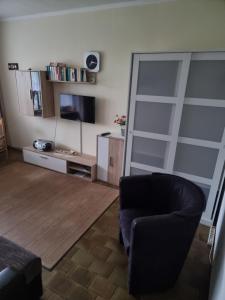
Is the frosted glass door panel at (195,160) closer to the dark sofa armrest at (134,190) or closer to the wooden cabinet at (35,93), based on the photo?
the dark sofa armrest at (134,190)

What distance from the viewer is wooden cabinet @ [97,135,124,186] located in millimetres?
3021

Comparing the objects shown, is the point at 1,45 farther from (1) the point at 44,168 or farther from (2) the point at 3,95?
(1) the point at 44,168

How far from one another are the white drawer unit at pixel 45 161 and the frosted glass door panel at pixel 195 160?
195cm

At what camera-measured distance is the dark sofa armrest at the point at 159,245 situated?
1.29 metres

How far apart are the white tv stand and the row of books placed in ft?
4.26

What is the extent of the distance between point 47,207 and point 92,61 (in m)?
2.25

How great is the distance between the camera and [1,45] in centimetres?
395

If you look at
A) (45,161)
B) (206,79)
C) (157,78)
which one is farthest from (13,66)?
(206,79)

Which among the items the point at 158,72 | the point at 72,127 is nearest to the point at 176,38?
the point at 158,72

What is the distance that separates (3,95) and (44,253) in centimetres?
371

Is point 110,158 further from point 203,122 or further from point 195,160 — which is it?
point 203,122

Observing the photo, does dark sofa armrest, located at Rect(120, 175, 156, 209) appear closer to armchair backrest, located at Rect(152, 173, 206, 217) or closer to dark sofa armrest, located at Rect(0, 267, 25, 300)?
armchair backrest, located at Rect(152, 173, 206, 217)

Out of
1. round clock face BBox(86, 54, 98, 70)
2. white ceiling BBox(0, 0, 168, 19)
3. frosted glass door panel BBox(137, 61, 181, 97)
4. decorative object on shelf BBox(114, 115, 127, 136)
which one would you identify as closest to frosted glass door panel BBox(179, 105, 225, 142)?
frosted glass door panel BBox(137, 61, 181, 97)

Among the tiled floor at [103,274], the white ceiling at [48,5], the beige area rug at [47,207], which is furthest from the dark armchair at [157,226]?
the white ceiling at [48,5]
